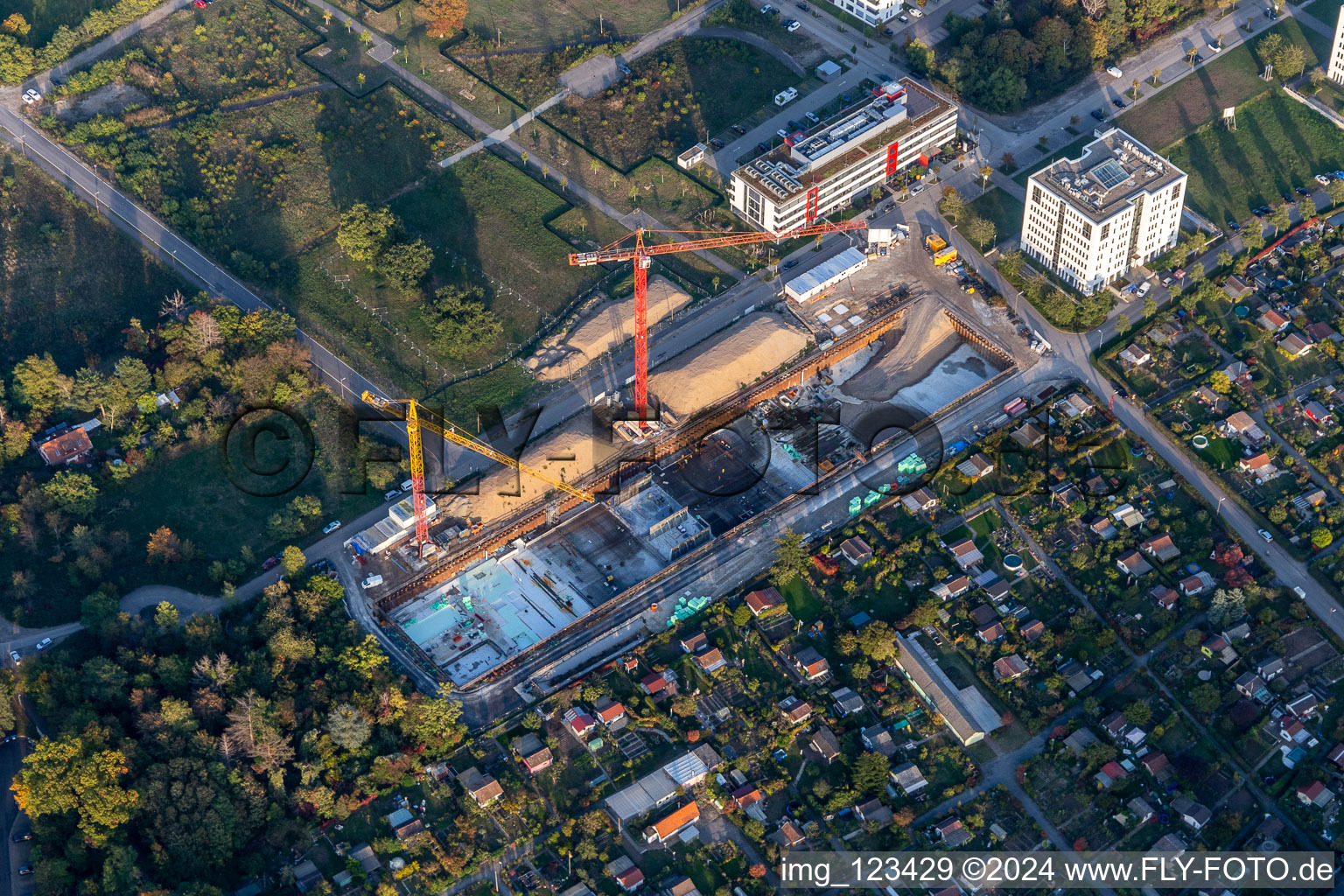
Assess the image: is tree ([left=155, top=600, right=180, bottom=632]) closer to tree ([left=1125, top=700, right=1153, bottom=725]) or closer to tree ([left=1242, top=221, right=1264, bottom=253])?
tree ([left=1125, top=700, right=1153, bottom=725])

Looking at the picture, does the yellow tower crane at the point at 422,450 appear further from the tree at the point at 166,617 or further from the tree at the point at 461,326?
the tree at the point at 166,617

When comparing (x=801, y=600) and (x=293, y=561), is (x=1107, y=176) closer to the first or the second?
(x=801, y=600)

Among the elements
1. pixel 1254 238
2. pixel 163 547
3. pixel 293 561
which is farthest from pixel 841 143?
pixel 163 547

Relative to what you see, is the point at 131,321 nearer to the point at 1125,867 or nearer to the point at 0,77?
the point at 0,77

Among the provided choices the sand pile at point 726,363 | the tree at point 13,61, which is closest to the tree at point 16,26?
the tree at point 13,61

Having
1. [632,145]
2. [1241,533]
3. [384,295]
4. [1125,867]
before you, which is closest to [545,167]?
[632,145]

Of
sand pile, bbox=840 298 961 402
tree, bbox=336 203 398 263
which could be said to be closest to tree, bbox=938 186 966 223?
sand pile, bbox=840 298 961 402
